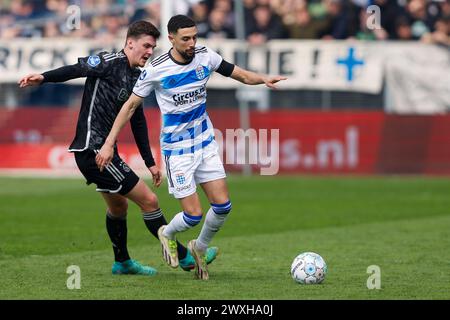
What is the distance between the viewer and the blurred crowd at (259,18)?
78.3 feet

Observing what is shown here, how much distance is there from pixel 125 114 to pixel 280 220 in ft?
21.4

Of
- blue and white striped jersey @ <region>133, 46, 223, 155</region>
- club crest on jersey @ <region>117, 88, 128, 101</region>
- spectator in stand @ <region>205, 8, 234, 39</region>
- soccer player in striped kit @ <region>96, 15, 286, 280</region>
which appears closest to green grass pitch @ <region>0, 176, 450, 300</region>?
soccer player in striped kit @ <region>96, 15, 286, 280</region>

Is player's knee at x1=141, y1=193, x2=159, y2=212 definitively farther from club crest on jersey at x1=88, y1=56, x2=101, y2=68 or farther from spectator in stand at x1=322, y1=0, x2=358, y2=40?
spectator in stand at x1=322, y1=0, x2=358, y2=40

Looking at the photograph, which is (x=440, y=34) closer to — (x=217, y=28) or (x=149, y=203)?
(x=217, y=28)

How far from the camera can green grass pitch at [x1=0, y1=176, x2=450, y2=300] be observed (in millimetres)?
8945

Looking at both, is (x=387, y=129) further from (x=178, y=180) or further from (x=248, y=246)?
(x=178, y=180)

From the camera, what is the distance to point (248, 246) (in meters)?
12.5

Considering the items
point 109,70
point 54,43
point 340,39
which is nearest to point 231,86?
point 340,39

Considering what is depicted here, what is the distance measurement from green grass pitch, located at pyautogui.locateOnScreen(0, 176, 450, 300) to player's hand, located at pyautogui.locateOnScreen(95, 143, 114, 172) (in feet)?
3.40

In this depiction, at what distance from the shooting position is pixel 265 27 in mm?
25141

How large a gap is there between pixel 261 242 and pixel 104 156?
3978 millimetres

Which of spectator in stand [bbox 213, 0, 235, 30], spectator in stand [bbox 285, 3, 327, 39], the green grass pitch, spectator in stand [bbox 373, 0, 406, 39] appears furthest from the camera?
spectator in stand [bbox 213, 0, 235, 30]

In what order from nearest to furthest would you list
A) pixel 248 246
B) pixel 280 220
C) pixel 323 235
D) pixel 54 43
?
pixel 248 246
pixel 323 235
pixel 280 220
pixel 54 43

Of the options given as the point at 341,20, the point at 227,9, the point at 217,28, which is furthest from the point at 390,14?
the point at 217,28
